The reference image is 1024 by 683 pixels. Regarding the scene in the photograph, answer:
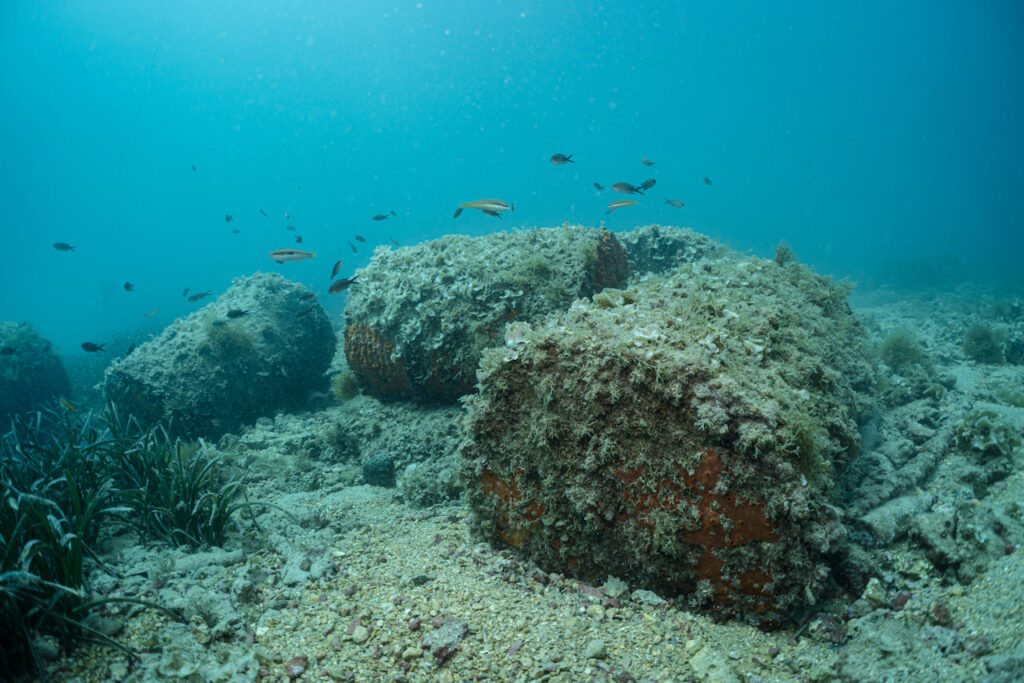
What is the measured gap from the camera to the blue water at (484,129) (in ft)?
366

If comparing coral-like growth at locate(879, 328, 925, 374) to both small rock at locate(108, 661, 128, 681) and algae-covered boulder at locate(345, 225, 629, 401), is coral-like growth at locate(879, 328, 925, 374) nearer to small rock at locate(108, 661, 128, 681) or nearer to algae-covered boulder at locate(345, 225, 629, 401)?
algae-covered boulder at locate(345, 225, 629, 401)

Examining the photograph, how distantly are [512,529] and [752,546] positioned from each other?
1.90m

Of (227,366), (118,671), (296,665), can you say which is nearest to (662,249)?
(296,665)

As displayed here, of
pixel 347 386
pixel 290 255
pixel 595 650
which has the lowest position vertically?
pixel 595 650

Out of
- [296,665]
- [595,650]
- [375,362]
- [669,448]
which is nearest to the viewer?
[296,665]

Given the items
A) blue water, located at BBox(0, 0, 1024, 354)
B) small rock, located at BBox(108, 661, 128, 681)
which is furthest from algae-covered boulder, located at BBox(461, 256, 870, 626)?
blue water, located at BBox(0, 0, 1024, 354)

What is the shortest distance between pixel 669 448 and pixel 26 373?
60.6 ft

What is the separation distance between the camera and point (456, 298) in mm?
6621

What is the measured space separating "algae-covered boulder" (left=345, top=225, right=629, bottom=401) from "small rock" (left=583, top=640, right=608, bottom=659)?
4.08 m

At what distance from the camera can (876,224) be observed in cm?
7775

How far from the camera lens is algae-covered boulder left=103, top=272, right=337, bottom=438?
28.0 feet

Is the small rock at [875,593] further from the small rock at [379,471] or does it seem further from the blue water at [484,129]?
the blue water at [484,129]

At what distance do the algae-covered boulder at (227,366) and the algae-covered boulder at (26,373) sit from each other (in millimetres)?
7146

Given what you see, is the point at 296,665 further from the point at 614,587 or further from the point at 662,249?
the point at 662,249
